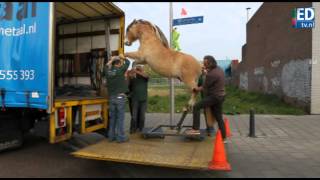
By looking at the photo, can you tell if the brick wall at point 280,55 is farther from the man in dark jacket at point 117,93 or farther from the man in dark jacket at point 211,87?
the man in dark jacket at point 117,93

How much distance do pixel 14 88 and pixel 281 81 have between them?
1626 centimetres

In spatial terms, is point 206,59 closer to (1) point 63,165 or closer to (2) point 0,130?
(1) point 63,165

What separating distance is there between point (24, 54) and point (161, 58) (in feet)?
8.22

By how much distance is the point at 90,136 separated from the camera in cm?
1012

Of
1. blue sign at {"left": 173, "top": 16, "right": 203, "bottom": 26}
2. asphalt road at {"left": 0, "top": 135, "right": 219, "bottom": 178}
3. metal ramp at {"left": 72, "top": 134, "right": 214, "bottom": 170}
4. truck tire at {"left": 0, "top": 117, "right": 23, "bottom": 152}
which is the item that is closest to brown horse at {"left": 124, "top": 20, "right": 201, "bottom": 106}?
metal ramp at {"left": 72, "top": 134, "right": 214, "bottom": 170}

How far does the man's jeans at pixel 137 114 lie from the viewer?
8742mm

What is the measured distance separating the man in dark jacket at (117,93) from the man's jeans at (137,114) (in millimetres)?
1351

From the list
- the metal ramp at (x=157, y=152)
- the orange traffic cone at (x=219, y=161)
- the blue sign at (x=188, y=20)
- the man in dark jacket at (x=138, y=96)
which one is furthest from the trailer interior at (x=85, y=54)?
the orange traffic cone at (x=219, y=161)

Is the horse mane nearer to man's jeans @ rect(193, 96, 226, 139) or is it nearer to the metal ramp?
man's jeans @ rect(193, 96, 226, 139)

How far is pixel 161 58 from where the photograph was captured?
7465mm

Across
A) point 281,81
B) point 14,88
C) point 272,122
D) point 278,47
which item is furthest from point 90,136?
point 278,47

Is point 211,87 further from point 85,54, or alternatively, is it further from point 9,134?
point 9,134

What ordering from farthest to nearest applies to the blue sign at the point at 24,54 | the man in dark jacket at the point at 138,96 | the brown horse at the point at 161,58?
the man in dark jacket at the point at 138,96 < the brown horse at the point at 161,58 < the blue sign at the point at 24,54

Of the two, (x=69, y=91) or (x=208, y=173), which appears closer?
(x=208, y=173)
